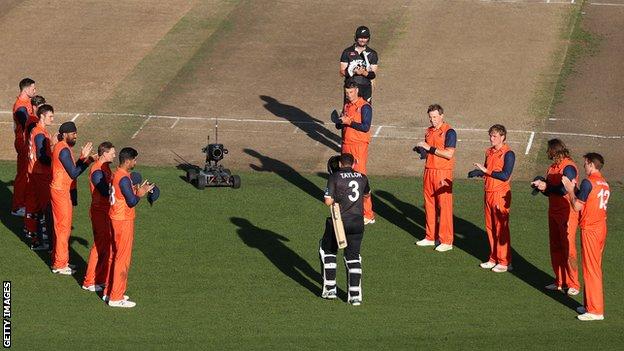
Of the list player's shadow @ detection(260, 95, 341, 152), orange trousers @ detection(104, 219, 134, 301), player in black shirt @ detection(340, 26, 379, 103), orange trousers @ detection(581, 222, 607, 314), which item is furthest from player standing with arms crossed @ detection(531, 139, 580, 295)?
player's shadow @ detection(260, 95, 341, 152)

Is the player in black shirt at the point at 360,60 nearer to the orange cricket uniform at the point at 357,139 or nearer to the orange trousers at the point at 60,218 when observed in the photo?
the orange cricket uniform at the point at 357,139

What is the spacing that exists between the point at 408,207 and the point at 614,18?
16499 millimetres

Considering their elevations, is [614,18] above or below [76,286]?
above

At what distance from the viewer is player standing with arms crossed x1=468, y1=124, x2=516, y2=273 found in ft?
67.1

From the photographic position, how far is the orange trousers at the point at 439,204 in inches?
853

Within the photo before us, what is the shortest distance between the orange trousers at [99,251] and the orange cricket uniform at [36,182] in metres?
1.77

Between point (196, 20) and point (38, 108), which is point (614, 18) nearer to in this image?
point (196, 20)

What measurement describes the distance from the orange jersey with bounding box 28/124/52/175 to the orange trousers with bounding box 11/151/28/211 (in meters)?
1.77

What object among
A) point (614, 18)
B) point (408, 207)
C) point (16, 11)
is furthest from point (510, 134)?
point (16, 11)

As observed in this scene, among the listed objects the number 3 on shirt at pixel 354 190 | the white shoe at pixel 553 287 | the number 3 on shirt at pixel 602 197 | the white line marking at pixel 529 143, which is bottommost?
the white shoe at pixel 553 287

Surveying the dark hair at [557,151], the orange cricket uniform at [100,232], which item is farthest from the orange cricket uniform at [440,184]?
the orange cricket uniform at [100,232]

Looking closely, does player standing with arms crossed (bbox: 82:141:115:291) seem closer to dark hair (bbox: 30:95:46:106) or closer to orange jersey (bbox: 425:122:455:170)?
dark hair (bbox: 30:95:46:106)

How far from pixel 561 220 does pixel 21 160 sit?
9.62 m

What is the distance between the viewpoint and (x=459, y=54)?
35.1 meters
